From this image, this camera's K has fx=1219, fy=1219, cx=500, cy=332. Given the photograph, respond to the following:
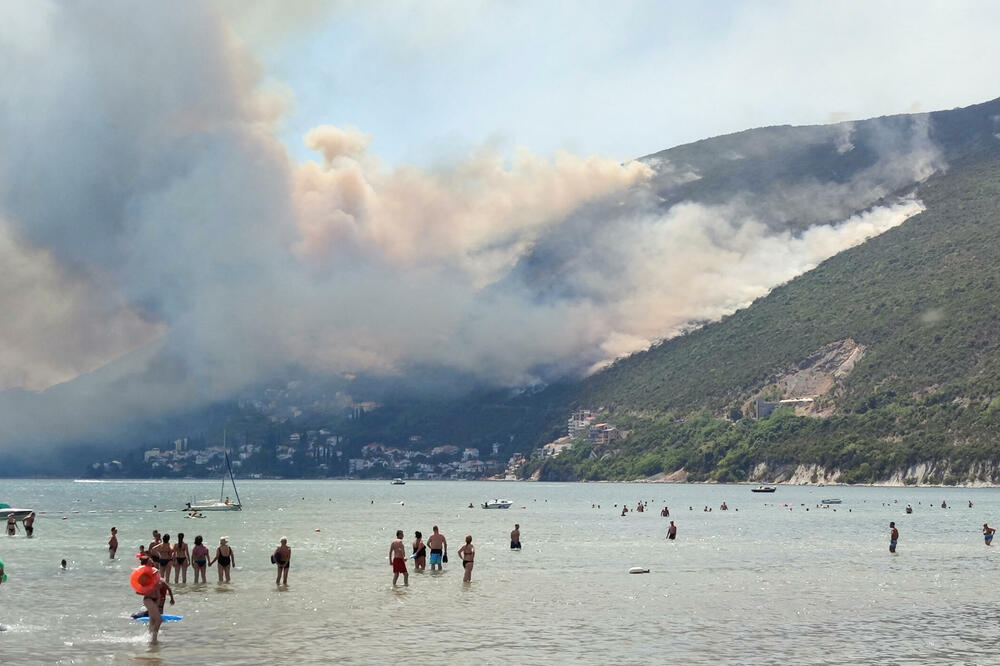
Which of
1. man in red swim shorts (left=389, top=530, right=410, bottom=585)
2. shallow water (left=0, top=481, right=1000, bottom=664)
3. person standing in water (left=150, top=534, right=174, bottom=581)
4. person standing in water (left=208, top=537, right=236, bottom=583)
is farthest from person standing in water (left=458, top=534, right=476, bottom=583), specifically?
person standing in water (left=150, top=534, right=174, bottom=581)

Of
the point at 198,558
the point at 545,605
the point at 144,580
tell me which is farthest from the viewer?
the point at 198,558

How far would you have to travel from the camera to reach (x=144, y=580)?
3641 cm

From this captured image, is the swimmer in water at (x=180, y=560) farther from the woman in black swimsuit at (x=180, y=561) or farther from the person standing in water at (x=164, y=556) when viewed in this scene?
the person standing in water at (x=164, y=556)

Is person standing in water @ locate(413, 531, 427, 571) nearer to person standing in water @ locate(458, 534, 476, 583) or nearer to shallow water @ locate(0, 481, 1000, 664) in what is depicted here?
shallow water @ locate(0, 481, 1000, 664)

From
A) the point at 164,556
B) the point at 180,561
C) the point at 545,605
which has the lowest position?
the point at 545,605

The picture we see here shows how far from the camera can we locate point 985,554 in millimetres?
79312

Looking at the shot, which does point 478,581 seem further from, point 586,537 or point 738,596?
point 586,537

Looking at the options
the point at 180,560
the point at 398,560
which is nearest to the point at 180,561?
the point at 180,560

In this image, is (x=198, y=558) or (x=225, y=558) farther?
(x=225, y=558)

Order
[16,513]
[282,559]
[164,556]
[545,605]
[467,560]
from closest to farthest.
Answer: [545,605] < [164,556] < [282,559] < [467,560] < [16,513]

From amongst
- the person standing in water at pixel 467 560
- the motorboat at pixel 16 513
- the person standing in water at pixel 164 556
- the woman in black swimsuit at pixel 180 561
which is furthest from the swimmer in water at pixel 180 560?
the motorboat at pixel 16 513

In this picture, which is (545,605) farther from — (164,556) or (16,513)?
(16,513)

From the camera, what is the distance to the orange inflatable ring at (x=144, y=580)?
36125 mm

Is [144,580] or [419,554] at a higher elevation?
[419,554]
